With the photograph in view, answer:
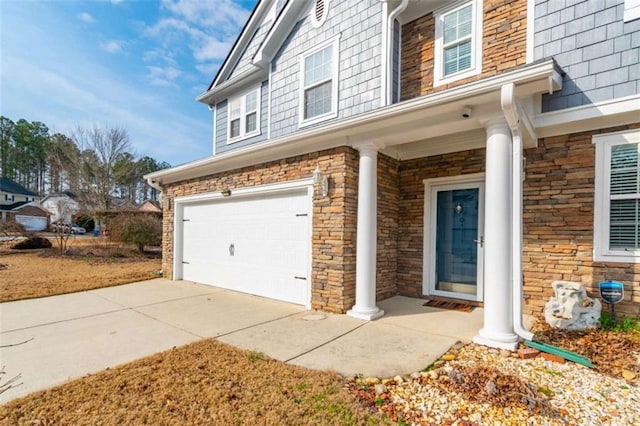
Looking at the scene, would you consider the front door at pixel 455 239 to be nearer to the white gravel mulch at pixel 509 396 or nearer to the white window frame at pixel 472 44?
the white window frame at pixel 472 44

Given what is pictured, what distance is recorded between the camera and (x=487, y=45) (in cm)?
520

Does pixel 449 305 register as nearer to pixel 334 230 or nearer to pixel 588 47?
pixel 334 230

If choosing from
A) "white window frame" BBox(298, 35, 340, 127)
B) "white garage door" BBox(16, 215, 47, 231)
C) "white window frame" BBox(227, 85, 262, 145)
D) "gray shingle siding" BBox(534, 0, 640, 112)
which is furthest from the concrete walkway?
"white garage door" BBox(16, 215, 47, 231)

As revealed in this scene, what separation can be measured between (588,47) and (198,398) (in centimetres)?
626

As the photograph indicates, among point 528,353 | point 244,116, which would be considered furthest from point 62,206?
point 528,353

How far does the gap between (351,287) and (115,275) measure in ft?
23.2

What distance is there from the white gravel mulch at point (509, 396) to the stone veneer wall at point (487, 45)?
14.4ft

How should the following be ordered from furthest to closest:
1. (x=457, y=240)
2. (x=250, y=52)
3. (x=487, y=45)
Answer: (x=250, y=52)
(x=457, y=240)
(x=487, y=45)

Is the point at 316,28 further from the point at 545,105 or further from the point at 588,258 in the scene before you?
the point at 588,258

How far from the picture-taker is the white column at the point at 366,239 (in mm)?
4723

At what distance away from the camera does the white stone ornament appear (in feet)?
13.1

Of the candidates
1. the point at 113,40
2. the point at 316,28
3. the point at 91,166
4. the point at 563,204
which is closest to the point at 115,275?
the point at 113,40

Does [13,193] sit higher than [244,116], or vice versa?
[244,116]

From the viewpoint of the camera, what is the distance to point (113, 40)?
722cm
